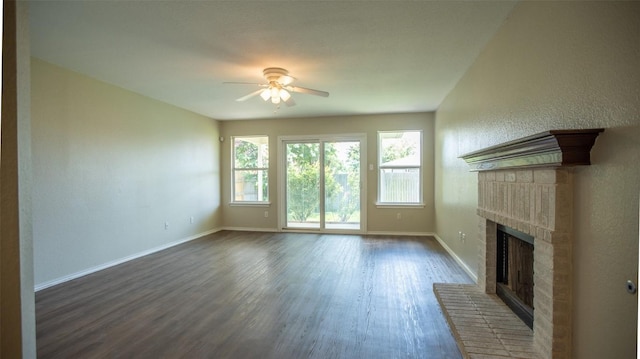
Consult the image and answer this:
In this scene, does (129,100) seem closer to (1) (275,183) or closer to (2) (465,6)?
(1) (275,183)

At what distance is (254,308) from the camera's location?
9.61 ft

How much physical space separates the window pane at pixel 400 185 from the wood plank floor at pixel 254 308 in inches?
63.9

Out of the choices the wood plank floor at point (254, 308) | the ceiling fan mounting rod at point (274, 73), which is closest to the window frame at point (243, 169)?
the wood plank floor at point (254, 308)

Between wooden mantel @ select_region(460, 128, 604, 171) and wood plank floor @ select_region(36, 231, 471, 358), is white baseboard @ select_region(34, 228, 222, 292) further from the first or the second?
wooden mantel @ select_region(460, 128, 604, 171)

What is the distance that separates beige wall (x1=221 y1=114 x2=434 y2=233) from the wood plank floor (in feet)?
4.75

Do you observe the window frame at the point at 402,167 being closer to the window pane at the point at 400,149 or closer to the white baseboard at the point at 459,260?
the window pane at the point at 400,149

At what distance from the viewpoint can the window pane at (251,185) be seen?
6.92 m

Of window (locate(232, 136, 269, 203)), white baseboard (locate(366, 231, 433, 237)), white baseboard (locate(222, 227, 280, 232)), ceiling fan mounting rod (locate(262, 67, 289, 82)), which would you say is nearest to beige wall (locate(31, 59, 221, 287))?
white baseboard (locate(222, 227, 280, 232))

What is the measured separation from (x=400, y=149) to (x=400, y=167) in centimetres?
35

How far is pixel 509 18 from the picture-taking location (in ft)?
8.28

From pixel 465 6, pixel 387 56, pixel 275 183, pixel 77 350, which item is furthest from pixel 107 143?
pixel 465 6

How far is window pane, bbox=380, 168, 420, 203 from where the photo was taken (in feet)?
20.4

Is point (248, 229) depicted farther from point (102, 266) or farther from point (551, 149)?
point (551, 149)

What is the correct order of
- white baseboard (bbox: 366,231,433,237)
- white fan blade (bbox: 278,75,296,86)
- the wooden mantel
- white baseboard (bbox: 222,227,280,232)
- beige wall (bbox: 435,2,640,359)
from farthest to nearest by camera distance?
1. white baseboard (bbox: 222,227,280,232)
2. white baseboard (bbox: 366,231,433,237)
3. white fan blade (bbox: 278,75,296,86)
4. the wooden mantel
5. beige wall (bbox: 435,2,640,359)
